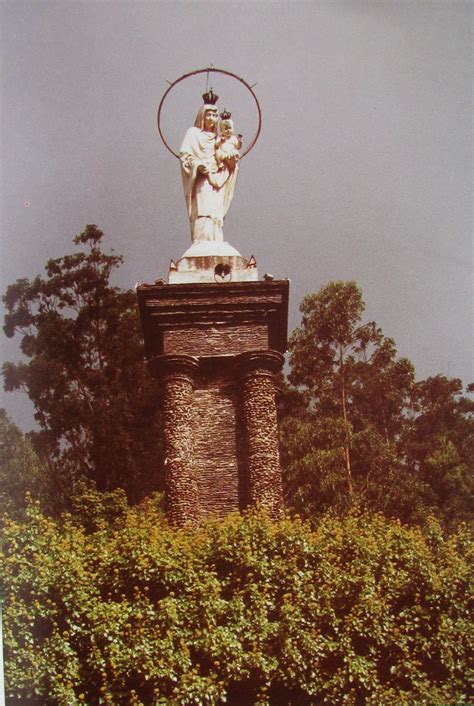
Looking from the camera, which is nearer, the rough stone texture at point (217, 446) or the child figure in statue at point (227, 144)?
the rough stone texture at point (217, 446)

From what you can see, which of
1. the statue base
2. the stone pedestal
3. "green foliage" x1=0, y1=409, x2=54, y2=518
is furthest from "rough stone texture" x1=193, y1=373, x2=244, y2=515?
"green foliage" x1=0, y1=409, x2=54, y2=518

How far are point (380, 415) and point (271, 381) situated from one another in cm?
1565

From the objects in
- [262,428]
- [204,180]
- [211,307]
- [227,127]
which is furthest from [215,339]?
[227,127]

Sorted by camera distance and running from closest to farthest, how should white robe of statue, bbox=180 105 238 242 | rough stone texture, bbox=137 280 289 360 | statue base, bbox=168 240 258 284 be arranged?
rough stone texture, bbox=137 280 289 360 < statue base, bbox=168 240 258 284 < white robe of statue, bbox=180 105 238 242

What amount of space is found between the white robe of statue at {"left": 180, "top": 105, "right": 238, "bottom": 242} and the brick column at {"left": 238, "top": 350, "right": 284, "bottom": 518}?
Result: 3.06 metres

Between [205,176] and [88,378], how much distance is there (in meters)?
12.8

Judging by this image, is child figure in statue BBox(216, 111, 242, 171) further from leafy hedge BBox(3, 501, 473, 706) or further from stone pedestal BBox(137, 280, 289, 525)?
leafy hedge BBox(3, 501, 473, 706)

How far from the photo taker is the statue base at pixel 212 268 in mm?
13508

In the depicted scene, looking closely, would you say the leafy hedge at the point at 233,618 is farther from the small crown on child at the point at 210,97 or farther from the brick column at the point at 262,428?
the small crown on child at the point at 210,97

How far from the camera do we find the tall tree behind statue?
24.9 meters

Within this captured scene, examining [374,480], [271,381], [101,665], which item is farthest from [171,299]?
[374,480]

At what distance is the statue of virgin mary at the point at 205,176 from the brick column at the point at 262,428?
10.1 ft

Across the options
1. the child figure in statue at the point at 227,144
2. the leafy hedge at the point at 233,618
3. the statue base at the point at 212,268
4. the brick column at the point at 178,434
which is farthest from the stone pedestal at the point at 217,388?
the child figure in statue at the point at 227,144

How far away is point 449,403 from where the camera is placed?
29250 mm
